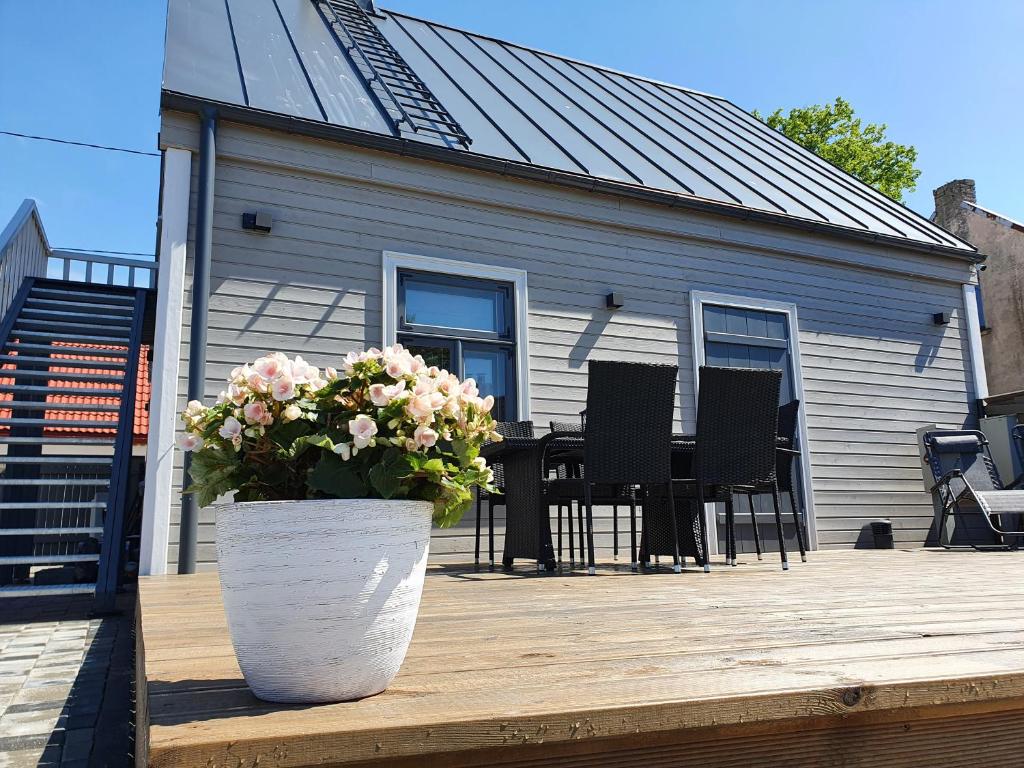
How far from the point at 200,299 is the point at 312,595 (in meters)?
3.78

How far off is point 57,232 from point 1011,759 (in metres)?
16.9

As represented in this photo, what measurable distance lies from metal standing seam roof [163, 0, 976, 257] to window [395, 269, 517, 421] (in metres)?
0.94

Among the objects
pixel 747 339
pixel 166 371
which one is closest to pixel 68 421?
pixel 166 371

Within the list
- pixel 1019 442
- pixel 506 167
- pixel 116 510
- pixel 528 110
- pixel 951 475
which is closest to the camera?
pixel 116 510

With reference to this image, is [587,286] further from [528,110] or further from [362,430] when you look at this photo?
[362,430]

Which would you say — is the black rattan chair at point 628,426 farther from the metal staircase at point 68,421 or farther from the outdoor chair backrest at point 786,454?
the metal staircase at point 68,421

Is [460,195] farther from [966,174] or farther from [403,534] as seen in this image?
[966,174]

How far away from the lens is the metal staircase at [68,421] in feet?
13.5

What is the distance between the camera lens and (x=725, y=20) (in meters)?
12.3

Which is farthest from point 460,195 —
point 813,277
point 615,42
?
point 615,42

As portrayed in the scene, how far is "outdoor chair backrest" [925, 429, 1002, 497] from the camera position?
6.46 m

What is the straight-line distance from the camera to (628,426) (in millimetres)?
3625

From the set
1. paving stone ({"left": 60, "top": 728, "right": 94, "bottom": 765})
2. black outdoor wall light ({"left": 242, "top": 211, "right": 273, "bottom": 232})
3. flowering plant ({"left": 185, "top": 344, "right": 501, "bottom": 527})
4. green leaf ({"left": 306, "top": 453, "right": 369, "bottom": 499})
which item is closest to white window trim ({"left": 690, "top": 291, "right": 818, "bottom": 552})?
black outdoor wall light ({"left": 242, "top": 211, "right": 273, "bottom": 232})

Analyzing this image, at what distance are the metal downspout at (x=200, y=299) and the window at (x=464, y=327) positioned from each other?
1225mm
